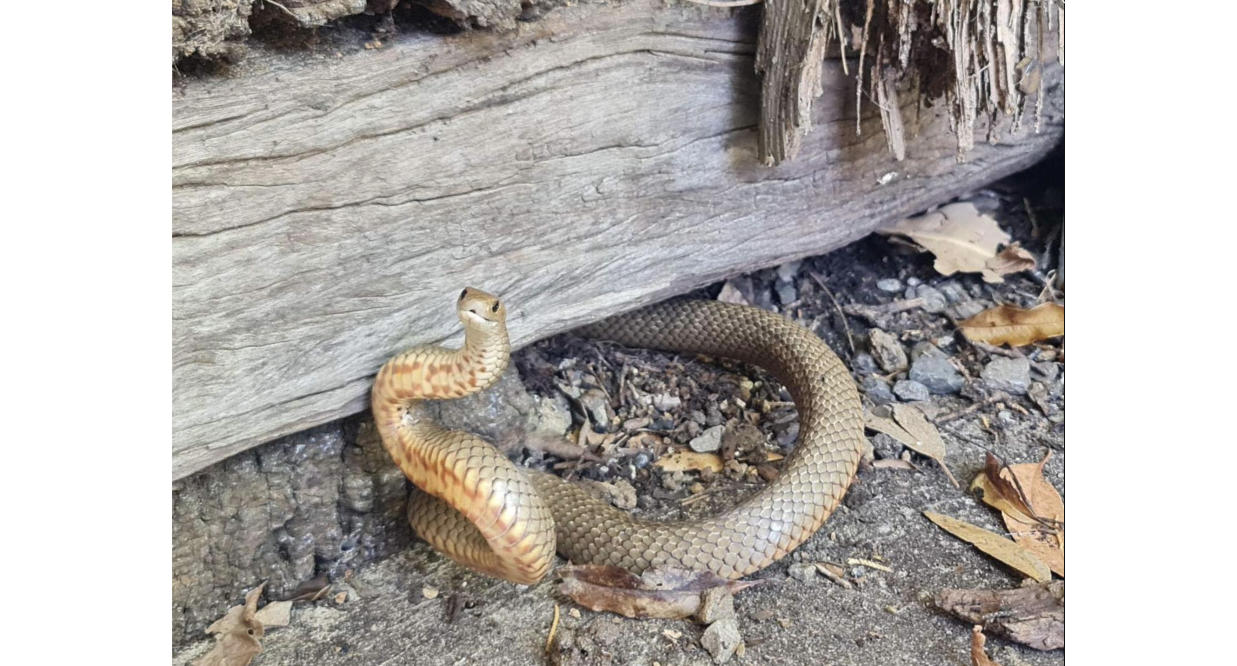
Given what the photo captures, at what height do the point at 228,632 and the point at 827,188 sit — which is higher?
the point at 827,188

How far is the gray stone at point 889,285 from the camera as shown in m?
3.67

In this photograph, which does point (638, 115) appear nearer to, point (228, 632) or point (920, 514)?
point (920, 514)

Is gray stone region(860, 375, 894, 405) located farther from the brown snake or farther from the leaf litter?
the leaf litter

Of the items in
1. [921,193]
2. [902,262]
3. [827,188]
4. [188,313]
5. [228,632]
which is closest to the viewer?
[188,313]

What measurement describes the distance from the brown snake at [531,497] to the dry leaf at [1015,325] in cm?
80

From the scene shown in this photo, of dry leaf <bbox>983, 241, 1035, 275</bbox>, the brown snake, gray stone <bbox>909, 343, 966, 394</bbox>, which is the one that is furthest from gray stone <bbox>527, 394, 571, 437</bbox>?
dry leaf <bbox>983, 241, 1035, 275</bbox>

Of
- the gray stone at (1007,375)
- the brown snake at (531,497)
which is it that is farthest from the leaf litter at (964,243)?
the brown snake at (531,497)

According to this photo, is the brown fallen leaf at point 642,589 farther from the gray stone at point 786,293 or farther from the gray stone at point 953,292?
the gray stone at point 953,292

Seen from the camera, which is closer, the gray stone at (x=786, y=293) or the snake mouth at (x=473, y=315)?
the snake mouth at (x=473, y=315)

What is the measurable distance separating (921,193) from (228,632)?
8.24 ft

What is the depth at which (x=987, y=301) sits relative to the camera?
11.9 ft

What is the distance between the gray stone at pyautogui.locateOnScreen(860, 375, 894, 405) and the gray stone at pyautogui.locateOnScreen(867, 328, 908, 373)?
0.08 m

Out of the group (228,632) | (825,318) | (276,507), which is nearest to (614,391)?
(825,318)

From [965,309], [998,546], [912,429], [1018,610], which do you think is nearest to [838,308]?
[965,309]
